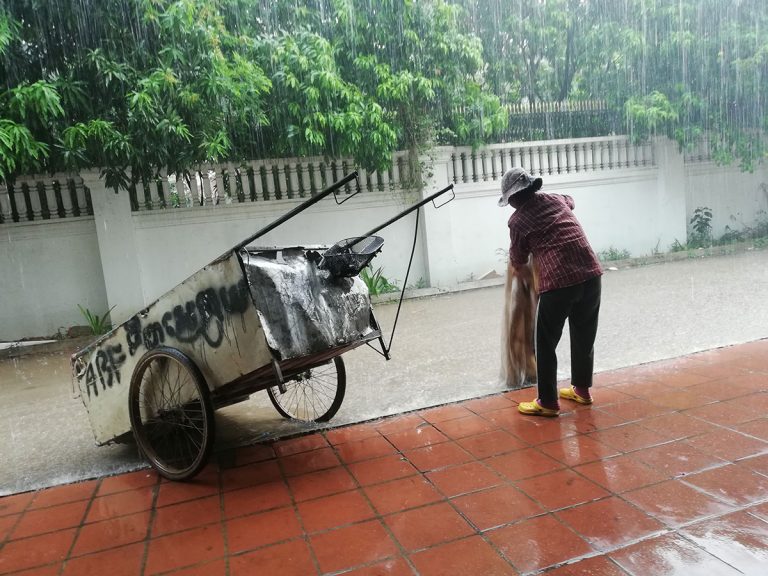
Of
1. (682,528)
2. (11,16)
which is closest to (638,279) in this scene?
(682,528)

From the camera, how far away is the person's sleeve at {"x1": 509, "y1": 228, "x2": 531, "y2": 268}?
373 cm

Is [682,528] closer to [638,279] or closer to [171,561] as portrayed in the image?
[171,561]

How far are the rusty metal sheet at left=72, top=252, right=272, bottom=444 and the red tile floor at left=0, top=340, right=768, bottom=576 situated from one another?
49 cm

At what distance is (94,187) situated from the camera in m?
7.84

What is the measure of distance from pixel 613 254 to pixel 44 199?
972 cm

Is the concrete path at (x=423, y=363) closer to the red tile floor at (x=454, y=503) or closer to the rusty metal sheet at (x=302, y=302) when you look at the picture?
the red tile floor at (x=454, y=503)

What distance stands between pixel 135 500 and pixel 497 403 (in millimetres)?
2425

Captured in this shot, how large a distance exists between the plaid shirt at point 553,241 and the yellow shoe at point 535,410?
2.57ft

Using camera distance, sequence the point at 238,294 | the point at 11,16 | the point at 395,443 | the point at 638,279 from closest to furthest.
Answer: the point at 238,294 → the point at 395,443 → the point at 11,16 → the point at 638,279

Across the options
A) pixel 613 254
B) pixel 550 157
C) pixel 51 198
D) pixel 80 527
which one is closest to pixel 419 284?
pixel 550 157

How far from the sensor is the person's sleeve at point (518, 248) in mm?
3734

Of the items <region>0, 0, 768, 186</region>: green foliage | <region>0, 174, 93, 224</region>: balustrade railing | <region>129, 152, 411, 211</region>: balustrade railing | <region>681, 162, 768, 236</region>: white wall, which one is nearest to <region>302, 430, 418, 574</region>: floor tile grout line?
<region>0, 0, 768, 186</region>: green foliage

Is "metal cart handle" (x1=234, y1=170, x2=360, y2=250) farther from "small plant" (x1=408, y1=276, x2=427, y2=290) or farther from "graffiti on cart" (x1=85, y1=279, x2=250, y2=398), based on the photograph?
"small plant" (x1=408, y1=276, x2=427, y2=290)

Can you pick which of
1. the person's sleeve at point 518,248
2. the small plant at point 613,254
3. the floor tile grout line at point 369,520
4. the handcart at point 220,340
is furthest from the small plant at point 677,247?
the floor tile grout line at point 369,520
